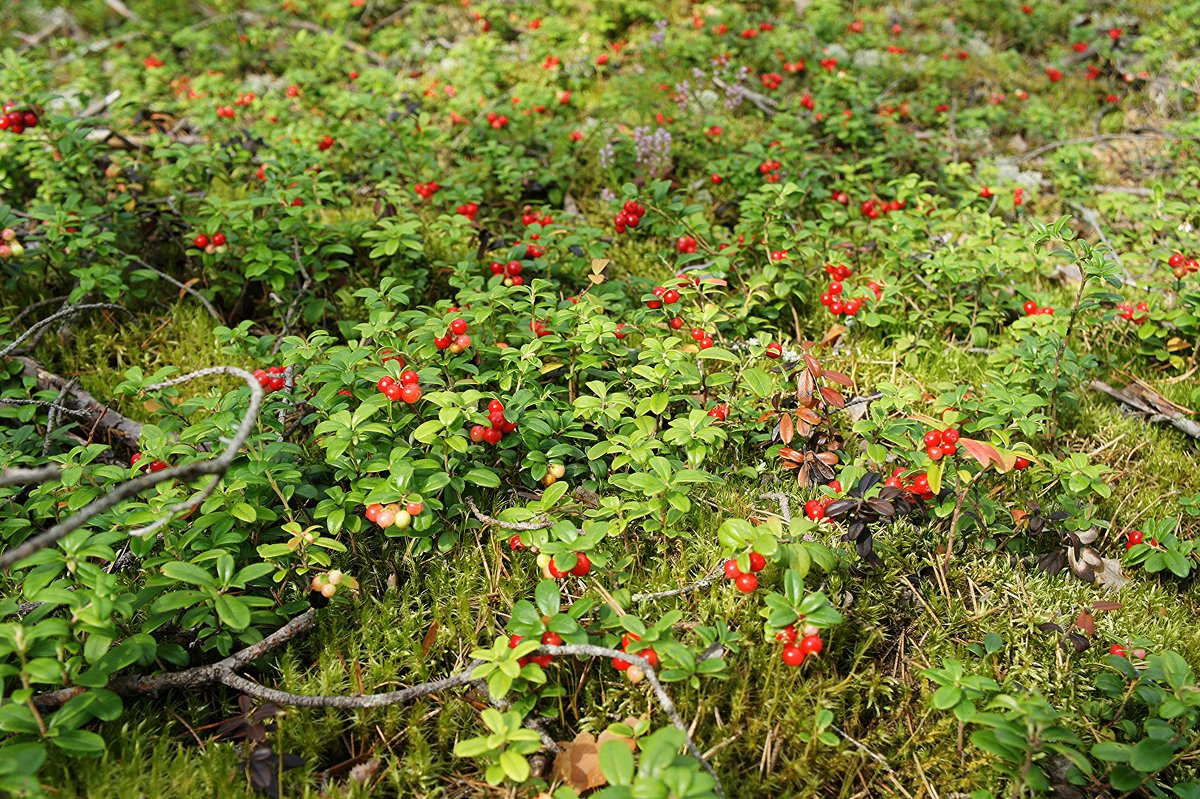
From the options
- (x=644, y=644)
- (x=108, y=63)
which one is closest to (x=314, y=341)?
(x=644, y=644)

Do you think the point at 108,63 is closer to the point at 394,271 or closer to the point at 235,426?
the point at 394,271

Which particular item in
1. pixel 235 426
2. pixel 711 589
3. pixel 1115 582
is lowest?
pixel 1115 582

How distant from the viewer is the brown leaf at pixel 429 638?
2929 mm

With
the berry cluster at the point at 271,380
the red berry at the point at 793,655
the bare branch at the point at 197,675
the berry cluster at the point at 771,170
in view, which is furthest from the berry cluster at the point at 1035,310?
the bare branch at the point at 197,675

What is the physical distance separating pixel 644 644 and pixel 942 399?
1901 millimetres

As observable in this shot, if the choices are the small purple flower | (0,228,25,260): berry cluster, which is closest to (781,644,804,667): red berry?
(0,228,25,260): berry cluster

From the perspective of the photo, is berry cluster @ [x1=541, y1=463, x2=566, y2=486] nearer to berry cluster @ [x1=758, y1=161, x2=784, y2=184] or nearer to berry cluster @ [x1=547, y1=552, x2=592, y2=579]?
berry cluster @ [x1=547, y1=552, x2=592, y2=579]

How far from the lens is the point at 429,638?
2.96 m

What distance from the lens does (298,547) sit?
9.68 ft

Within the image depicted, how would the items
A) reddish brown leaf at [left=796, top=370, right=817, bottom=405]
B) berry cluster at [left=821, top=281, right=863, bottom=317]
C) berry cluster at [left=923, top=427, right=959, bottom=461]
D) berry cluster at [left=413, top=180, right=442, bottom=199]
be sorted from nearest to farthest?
berry cluster at [left=923, top=427, right=959, bottom=461] < reddish brown leaf at [left=796, top=370, right=817, bottom=405] < berry cluster at [left=821, top=281, right=863, bottom=317] < berry cluster at [left=413, top=180, right=442, bottom=199]

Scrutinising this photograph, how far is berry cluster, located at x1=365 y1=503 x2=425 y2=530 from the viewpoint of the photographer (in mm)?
2893

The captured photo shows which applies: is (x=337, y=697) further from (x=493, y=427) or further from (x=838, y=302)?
(x=838, y=302)

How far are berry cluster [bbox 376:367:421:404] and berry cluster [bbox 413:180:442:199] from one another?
239 cm

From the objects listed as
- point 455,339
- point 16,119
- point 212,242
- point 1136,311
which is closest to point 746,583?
point 455,339
